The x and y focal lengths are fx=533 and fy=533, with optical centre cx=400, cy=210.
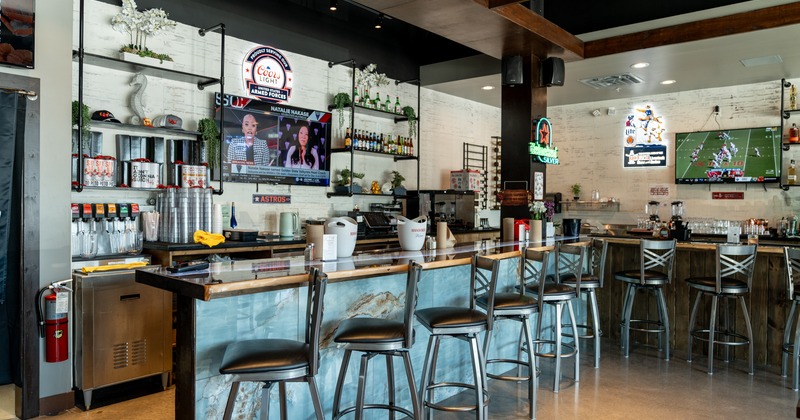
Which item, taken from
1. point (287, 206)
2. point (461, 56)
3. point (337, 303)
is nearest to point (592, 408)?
point (337, 303)

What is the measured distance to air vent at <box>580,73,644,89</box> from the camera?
23.6 ft

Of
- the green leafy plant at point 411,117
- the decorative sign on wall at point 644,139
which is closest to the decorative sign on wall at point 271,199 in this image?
the green leafy plant at point 411,117

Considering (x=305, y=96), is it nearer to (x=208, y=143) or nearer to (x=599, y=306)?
(x=208, y=143)

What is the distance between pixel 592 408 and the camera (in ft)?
12.1

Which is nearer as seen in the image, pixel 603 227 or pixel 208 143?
pixel 208 143

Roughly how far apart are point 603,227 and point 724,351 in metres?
4.11

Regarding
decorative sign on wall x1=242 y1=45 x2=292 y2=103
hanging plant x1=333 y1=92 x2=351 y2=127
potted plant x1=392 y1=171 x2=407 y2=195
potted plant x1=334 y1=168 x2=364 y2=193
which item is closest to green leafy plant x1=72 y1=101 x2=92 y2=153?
decorative sign on wall x1=242 y1=45 x2=292 y2=103

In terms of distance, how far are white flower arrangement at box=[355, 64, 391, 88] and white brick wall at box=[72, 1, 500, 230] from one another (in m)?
0.15

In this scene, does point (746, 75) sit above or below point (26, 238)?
above

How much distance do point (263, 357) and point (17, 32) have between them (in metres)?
2.83

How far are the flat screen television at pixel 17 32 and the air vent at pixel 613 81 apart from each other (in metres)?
6.44

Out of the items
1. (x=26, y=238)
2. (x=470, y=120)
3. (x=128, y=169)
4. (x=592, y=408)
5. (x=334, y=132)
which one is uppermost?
(x=470, y=120)

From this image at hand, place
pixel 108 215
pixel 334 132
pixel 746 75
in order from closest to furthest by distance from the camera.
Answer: pixel 108 215, pixel 334 132, pixel 746 75

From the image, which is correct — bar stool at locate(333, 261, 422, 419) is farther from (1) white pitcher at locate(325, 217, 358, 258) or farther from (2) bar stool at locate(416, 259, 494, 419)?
(1) white pitcher at locate(325, 217, 358, 258)
